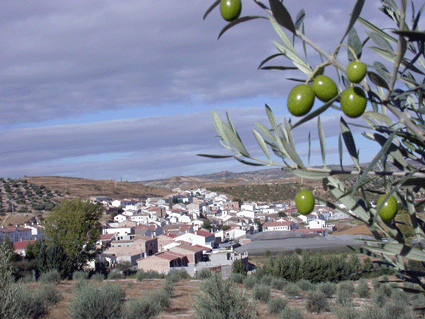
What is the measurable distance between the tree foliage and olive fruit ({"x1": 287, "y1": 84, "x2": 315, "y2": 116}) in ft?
108

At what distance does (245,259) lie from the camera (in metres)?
38.0

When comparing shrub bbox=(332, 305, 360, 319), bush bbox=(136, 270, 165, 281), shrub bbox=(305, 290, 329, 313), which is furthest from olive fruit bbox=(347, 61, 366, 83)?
bush bbox=(136, 270, 165, 281)

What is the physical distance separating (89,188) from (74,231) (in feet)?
229

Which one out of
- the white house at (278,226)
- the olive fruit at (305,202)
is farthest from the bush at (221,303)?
the white house at (278,226)

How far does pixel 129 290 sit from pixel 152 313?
752 cm

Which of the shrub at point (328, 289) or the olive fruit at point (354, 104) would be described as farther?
the shrub at point (328, 289)

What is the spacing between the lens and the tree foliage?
31750mm

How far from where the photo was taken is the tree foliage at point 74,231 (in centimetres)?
3175

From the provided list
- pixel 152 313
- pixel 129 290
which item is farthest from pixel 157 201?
pixel 152 313

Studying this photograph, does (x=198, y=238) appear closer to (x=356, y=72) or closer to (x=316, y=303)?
(x=316, y=303)

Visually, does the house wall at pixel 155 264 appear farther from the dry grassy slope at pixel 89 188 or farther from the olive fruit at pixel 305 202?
the dry grassy slope at pixel 89 188

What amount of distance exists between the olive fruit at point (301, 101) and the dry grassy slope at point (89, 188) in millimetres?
88502

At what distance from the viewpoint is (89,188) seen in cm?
9962

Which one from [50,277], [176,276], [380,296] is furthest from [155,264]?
[380,296]
